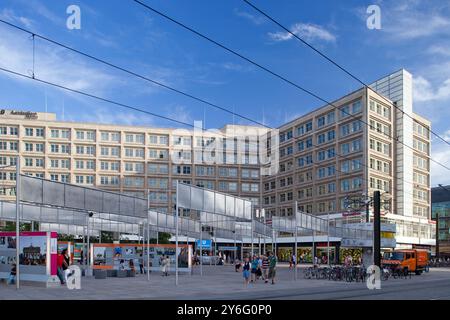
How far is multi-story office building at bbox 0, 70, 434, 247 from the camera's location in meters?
96.7

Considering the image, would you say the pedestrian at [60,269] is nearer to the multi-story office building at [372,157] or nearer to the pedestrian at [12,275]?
the pedestrian at [12,275]

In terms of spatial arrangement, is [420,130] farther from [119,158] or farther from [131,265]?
[131,265]

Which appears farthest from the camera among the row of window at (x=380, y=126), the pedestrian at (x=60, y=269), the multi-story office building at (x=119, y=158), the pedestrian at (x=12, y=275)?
the multi-story office building at (x=119, y=158)

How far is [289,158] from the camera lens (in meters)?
118

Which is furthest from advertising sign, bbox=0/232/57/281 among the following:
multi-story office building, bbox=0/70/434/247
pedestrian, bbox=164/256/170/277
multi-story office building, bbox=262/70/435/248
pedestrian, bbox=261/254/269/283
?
multi-story office building, bbox=0/70/434/247

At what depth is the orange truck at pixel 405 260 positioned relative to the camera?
51688 mm

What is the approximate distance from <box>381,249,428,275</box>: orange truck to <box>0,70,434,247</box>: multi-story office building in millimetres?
34962

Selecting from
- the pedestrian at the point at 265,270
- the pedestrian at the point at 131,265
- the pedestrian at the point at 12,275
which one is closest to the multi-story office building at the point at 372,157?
the pedestrian at the point at 265,270

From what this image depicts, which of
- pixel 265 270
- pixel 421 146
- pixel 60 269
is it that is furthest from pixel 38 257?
pixel 421 146

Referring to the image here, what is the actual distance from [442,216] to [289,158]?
4243cm

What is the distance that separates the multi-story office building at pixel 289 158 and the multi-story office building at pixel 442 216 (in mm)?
16427
